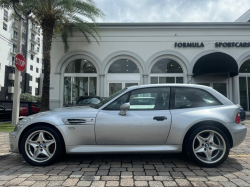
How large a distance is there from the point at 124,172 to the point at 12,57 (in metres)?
38.1

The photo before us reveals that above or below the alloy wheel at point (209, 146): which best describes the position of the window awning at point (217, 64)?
above

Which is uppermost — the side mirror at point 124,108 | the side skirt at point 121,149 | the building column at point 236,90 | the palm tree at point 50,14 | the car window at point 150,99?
the palm tree at point 50,14

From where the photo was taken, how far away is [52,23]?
9.66 metres

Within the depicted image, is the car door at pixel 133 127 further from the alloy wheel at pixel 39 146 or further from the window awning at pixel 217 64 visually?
the window awning at pixel 217 64

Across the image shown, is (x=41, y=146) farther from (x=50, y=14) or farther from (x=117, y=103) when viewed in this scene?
(x=50, y=14)

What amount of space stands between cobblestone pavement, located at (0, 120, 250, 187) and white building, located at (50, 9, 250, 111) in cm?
955

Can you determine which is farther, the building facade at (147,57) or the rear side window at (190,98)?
the building facade at (147,57)

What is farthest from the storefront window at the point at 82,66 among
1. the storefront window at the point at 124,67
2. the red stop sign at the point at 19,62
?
the red stop sign at the point at 19,62

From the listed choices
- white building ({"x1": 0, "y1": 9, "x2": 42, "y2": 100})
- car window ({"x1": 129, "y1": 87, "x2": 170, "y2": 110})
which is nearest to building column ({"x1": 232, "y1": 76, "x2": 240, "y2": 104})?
car window ({"x1": 129, "y1": 87, "x2": 170, "y2": 110})

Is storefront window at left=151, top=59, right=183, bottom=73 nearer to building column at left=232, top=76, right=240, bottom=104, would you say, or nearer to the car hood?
building column at left=232, top=76, right=240, bottom=104

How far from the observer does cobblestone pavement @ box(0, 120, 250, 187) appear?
2.34 metres

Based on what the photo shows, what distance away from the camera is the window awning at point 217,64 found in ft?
35.6

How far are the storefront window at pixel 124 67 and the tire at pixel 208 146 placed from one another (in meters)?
10.3

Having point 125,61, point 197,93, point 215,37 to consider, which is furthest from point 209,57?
point 197,93
